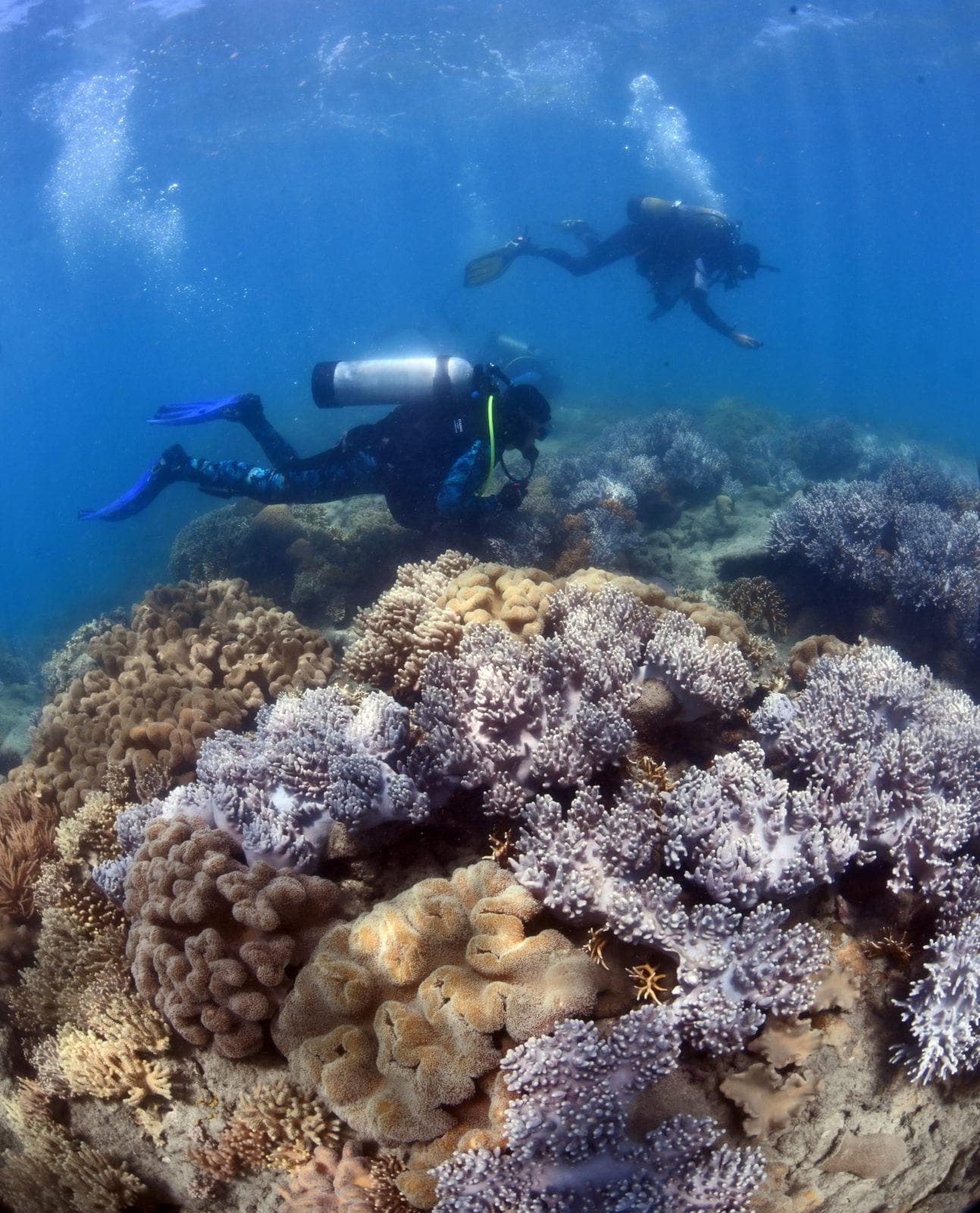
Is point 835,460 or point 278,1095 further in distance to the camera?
point 835,460

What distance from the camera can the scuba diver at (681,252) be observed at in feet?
50.4

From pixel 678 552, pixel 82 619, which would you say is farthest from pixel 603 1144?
pixel 82 619

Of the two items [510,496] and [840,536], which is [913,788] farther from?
[510,496]

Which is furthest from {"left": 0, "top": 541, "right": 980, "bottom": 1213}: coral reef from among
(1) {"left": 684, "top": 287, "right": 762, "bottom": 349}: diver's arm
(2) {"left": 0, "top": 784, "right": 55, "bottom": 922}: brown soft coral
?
(1) {"left": 684, "top": 287, "right": 762, "bottom": 349}: diver's arm

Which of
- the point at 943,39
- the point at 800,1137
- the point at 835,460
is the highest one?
the point at 943,39

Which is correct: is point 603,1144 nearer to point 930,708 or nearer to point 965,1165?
point 965,1165

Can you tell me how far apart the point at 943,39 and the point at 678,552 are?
1422 inches

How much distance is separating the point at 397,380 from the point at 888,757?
24.1ft

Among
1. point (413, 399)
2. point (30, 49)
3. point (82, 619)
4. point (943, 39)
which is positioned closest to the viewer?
point (413, 399)

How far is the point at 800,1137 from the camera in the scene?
9.86ft

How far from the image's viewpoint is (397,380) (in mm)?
8711

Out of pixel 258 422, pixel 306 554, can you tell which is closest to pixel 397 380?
pixel 306 554

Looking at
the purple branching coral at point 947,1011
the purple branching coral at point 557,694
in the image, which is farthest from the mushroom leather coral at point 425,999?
the purple branching coral at point 947,1011

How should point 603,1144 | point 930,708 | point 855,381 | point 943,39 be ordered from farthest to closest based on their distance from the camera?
point 855,381 < point 943,39 < point 930,708 < point 603,1144
